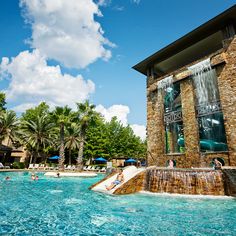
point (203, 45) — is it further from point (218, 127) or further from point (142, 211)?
point (142, 211)

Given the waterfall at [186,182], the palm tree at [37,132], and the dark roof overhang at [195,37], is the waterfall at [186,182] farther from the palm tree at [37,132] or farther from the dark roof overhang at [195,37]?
the palm tree at [37,132]

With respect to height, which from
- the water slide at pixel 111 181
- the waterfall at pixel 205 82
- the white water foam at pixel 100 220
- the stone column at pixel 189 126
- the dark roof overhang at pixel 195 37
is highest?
the dark roof overhang at pixel 195 37

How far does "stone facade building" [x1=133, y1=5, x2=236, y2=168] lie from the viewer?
47.3ft

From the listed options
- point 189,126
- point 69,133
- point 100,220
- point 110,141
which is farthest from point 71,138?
point 100,220

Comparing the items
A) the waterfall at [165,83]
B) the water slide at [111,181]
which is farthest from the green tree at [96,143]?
the water slide at [111,181]

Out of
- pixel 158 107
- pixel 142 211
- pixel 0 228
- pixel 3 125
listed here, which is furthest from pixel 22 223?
pixel 3 125

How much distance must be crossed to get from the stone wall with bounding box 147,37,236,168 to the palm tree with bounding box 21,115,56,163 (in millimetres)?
26502

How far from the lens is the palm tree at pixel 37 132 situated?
1499 inches

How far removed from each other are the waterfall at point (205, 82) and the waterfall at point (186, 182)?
7066 millimetres

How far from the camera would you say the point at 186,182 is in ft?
36.9

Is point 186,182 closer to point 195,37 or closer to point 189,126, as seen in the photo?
point 189,126

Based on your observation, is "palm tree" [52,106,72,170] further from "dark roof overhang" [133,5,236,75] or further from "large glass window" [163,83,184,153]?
"large glass window" [163,83,184,153]

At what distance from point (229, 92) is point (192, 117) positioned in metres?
3.41

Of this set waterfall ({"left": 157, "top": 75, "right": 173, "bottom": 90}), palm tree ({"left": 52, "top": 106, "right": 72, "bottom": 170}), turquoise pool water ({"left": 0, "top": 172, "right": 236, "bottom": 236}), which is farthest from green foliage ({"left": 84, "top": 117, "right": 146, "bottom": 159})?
turquoise pool water ({"left": 0, "top": 172, "right": 236, "bottom": 236})
